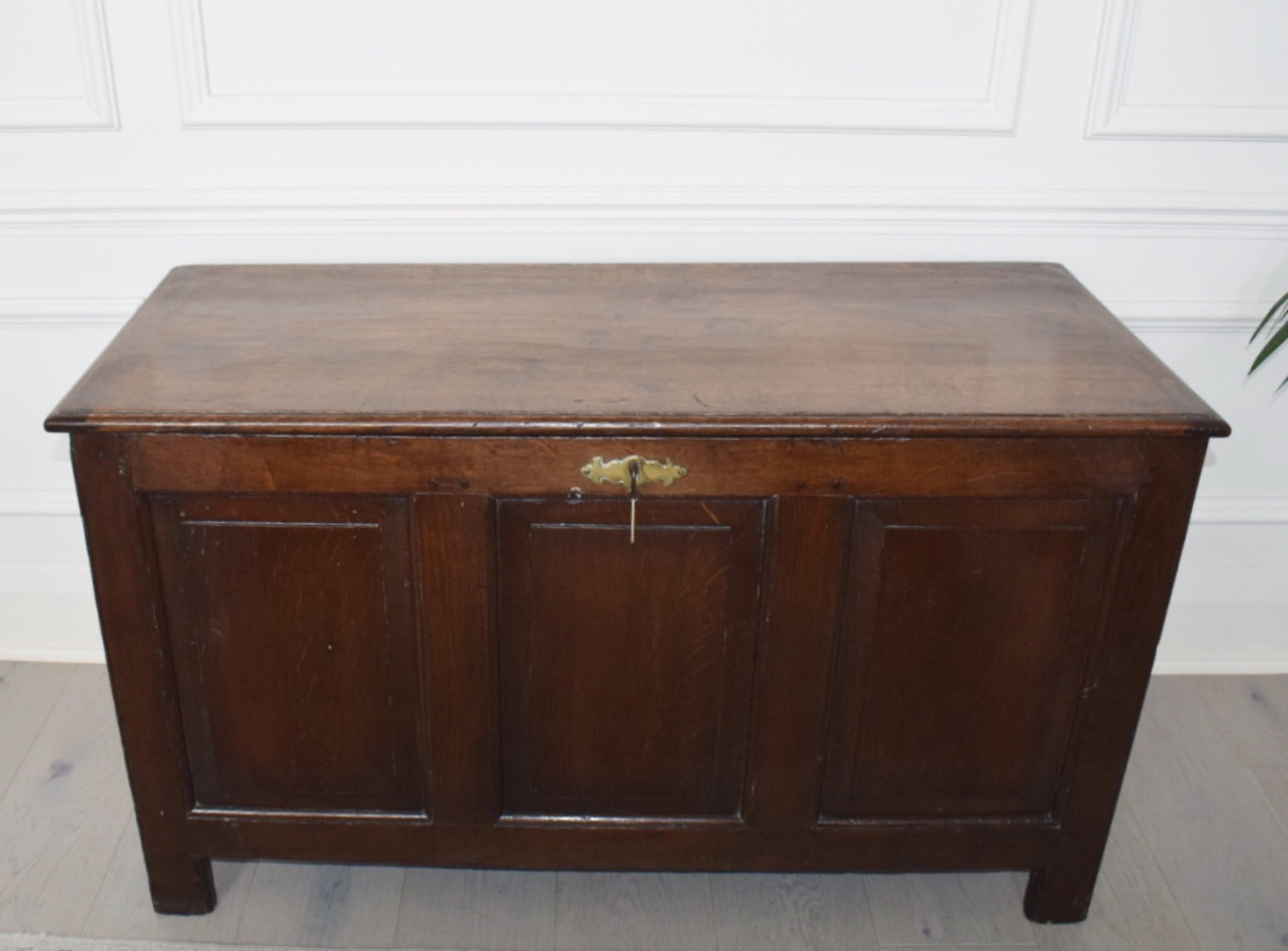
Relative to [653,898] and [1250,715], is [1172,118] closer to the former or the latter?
[1250,715]

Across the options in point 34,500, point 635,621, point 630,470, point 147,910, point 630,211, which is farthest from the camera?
point 34,500

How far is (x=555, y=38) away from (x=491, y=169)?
209 millimetres

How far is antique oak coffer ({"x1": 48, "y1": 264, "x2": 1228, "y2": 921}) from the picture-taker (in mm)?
1457

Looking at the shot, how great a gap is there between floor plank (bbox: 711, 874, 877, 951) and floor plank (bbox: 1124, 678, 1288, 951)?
1.55 feet

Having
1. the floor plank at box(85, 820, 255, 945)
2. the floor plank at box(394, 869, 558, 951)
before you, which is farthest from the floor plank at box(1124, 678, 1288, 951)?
the floor plank at box(85, 820, 255, 945)

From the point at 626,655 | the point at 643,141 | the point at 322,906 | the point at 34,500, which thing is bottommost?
the point at 322,906

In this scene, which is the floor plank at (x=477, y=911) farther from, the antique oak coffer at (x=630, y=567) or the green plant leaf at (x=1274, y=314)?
the green plant leaf at (x=1274, y=314)

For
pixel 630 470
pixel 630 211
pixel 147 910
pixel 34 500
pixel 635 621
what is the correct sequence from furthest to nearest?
1. pixel 34 500
2. pixel 630 211
3. pixel 147 910
4. pixel 635 621
5. pixel 630 470

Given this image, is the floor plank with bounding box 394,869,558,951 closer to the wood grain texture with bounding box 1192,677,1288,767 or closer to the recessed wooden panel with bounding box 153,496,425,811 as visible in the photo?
the recessed wooden panel with bounding box 153,496,425,811

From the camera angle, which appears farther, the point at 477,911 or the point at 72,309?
the point at 72,309

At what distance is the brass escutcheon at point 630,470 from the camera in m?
1.45

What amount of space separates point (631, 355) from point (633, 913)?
81cm

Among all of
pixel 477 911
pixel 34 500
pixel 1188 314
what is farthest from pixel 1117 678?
pixel 34 500

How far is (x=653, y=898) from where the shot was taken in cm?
185
